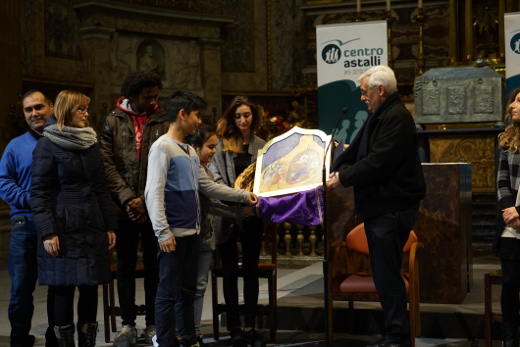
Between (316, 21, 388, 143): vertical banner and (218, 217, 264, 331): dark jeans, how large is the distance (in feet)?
10.1

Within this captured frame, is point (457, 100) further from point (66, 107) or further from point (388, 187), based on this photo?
point (66, 107)

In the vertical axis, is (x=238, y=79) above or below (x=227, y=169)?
above

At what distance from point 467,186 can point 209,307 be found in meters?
2.17

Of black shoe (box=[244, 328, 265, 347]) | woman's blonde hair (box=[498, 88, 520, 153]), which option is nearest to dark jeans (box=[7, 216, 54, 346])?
black shoe (box=[244, 328, 265, 347])

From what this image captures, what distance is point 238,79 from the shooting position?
Answer: 1396 cm

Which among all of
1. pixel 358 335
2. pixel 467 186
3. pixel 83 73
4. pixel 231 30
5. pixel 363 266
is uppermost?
pixel 231 30

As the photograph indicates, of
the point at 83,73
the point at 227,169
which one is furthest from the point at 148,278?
the point at 83,73

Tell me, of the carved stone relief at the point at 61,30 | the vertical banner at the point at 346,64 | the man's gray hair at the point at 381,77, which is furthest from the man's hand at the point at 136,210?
the carved stone relief at the point at 61,30

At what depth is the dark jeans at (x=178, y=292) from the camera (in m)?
4.24

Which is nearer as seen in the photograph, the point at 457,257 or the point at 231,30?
the point at 457,257

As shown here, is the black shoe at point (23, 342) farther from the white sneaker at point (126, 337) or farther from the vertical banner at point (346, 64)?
the vertical banner at point (346, 64)

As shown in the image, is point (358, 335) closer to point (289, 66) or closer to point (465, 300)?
point (465, 300)

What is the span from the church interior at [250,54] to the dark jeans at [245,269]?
2.37 metres

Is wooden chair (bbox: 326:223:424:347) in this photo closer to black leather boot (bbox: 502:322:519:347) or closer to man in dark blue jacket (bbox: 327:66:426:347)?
man in dark blue jacket (bbox: 327:66:426:347)
